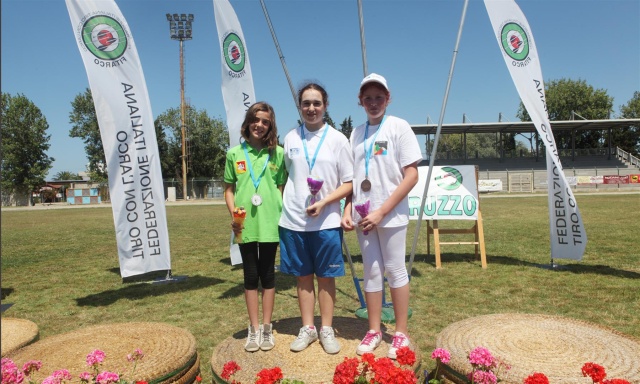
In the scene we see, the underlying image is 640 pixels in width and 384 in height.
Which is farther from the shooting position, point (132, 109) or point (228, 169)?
point (132, 109)

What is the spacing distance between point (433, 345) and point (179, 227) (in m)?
12.0

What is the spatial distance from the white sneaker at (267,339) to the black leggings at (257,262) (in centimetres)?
29

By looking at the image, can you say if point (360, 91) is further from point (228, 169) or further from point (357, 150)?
point (228, 169)

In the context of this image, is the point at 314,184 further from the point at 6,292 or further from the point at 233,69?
the point at 6,292

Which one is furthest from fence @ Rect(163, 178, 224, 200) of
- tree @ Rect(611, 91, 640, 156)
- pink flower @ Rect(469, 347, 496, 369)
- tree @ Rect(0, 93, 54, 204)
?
tree @ Rect(611, 91, 640, 156)

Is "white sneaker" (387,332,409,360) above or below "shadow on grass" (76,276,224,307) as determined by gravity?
above

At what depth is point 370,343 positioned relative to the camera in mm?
Result: 2801

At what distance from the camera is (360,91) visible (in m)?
3.05

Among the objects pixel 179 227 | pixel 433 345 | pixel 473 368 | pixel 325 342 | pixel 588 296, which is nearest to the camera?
pixel 473 368

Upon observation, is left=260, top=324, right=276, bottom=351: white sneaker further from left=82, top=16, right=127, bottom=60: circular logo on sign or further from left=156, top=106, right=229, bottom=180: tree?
left=156, top=106, right=229, bottom=180: tree

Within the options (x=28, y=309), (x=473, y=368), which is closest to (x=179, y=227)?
(x=28, y=309)

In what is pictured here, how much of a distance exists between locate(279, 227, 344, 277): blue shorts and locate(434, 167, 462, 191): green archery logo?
4456mm

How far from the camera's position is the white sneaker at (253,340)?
9.28ft

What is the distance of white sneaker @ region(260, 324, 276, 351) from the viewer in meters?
2.85
